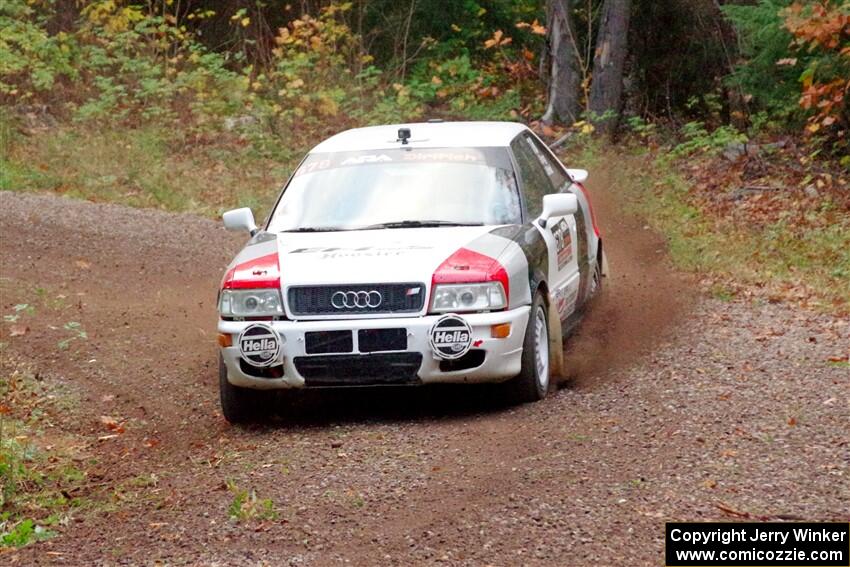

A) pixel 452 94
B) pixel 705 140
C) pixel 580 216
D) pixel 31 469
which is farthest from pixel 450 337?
pixel 452 94

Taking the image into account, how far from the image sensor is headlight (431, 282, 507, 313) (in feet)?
25.5

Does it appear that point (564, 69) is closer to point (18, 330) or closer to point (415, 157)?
point (18, 330)

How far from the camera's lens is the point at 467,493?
623 cm

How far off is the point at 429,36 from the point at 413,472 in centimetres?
1976

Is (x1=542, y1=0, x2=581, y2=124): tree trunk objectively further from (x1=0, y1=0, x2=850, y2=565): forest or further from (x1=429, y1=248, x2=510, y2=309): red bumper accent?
(x1=429, y1=248, x2=510, y2=309): red bumper accent

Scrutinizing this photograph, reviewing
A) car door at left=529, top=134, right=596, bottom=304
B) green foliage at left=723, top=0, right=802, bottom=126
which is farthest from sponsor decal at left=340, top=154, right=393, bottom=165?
green foliage at left=723, top=0, right=802, bottom=126

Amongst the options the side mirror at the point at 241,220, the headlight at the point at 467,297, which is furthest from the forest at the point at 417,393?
the side mirror at the point at 241,220

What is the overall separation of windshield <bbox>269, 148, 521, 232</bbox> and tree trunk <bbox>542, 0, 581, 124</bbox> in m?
13.1

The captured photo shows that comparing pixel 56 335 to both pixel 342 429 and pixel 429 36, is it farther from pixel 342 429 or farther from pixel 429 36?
pixel 429 36

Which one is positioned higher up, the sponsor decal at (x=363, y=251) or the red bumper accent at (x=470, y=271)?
the sponsor decal at (x=363, y=251)

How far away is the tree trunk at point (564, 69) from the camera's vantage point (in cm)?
2214

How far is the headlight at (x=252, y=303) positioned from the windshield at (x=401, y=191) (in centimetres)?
97

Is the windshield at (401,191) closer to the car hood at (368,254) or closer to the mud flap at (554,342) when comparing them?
the car hood at (368,254)

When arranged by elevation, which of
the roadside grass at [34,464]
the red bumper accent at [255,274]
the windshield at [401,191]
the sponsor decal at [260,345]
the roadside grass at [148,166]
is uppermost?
the windshield at [401,191]
